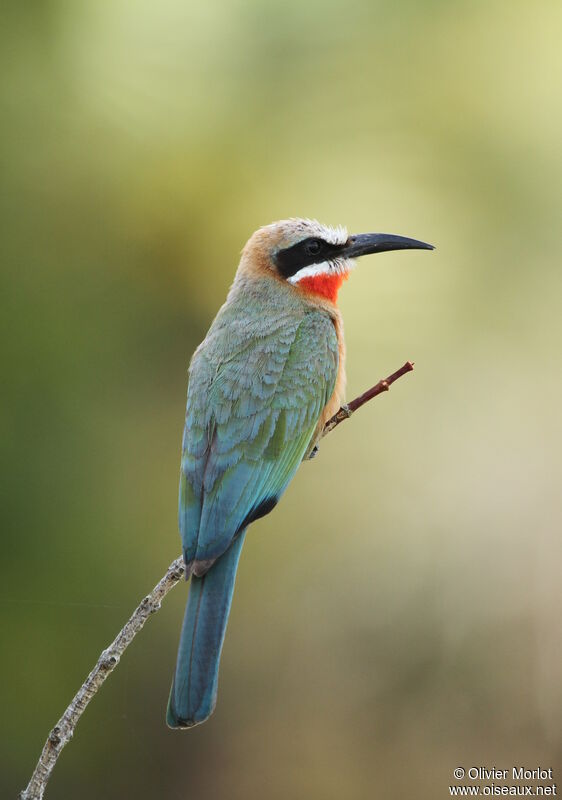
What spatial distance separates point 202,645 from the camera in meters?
2.52

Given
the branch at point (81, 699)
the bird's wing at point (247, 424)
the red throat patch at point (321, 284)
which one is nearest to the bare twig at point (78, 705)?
the branch at point (81, 699)

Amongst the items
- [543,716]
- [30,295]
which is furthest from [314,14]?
[543,716]

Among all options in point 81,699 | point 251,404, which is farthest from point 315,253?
point 81,699

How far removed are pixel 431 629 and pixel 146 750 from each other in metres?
1.40

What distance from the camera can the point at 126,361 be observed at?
499cm

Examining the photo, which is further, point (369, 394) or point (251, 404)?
point (251, 404)

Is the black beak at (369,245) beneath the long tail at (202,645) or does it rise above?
above

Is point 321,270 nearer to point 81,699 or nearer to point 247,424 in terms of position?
point 247,424

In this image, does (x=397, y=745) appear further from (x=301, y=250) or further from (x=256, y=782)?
(x=301, y=250)

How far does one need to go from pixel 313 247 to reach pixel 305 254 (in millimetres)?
38

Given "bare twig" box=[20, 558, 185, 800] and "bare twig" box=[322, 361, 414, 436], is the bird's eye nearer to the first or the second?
"bare twig" box=[322, 361, 414, 436]

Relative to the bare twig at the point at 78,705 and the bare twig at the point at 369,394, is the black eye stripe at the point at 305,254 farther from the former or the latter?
the bare twig at the point at 78,705

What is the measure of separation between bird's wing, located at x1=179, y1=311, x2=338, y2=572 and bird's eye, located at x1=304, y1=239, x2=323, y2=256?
1.00 ft

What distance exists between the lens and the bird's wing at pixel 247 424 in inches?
108
